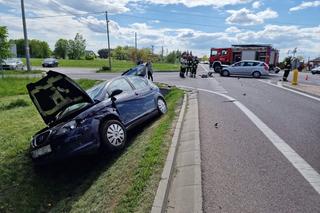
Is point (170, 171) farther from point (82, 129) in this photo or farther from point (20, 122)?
point (20, 122)

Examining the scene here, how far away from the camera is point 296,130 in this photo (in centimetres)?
717

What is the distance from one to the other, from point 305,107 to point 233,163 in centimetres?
668

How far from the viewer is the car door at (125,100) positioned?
7387 millimetres

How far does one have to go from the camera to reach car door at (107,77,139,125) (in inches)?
291

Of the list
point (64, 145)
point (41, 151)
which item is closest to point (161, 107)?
point (64, 145)

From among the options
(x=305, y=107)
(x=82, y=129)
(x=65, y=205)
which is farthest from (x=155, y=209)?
(x=305, y=107)

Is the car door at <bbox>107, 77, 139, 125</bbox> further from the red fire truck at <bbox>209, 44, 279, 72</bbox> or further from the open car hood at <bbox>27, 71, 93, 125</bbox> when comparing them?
the red fire truck at <bbox>209, 44, 279, 72</bbox>

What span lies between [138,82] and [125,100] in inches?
55.0

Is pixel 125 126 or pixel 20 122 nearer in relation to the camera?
pixel 125 126

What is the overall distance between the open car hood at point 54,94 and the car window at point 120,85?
1.05 metres

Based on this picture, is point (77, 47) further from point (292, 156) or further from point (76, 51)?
point (292, 156)

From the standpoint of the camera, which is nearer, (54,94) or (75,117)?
(75,117)

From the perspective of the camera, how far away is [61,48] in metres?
128

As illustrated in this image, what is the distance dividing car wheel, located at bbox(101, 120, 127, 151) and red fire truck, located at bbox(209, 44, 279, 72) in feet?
88.0
